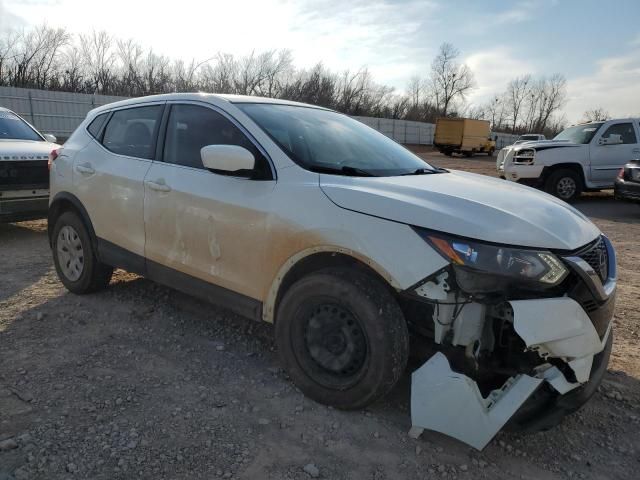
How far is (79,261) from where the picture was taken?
14.7 feet

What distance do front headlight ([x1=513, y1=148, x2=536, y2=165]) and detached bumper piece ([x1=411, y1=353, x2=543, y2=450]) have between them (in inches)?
424

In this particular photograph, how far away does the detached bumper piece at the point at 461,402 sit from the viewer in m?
2.29

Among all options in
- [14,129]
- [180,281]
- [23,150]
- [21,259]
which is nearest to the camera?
[180,281]

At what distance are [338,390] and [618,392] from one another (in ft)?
5.79

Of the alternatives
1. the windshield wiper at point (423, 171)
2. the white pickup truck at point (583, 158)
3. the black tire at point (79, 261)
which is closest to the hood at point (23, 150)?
the black tire at point (79, 261)

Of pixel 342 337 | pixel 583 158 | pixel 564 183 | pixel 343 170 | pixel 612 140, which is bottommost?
pixel 342 337

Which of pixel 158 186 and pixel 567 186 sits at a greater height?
pixel 158 186

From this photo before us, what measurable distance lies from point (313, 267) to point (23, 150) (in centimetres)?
553

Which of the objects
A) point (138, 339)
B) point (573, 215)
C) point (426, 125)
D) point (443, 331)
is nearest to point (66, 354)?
Answer: point (138, 339)

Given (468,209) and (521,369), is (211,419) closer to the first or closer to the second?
(521,369)

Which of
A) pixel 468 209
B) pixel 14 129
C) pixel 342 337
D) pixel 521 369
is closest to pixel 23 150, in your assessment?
pixel 14 129

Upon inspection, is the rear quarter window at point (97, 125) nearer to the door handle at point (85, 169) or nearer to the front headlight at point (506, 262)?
the door handle at point (85, 169)

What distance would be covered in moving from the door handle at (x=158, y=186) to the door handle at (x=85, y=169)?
2.75 feet

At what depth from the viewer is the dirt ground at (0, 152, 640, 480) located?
238 cm
